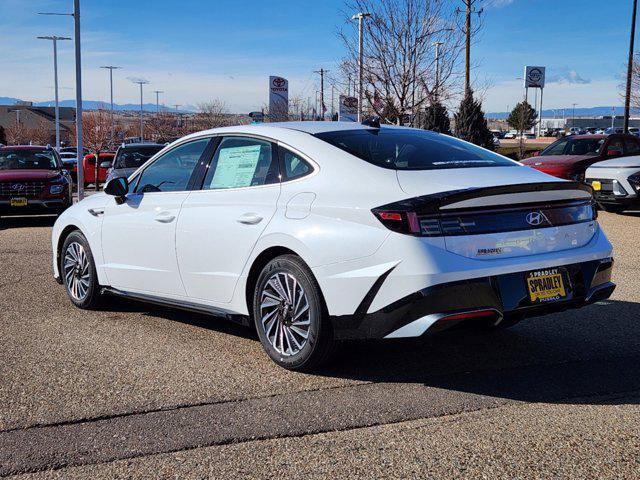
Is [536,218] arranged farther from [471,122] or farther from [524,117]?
[524,117]

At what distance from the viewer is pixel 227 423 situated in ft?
13.2

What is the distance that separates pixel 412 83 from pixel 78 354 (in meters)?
19.8

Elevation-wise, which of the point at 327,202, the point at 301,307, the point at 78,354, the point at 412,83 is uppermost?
the point at 412,83

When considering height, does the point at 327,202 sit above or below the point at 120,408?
above

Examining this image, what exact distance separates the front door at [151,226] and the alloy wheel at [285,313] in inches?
39.0

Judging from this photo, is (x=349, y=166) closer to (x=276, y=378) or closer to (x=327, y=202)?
(x=327, y=202)

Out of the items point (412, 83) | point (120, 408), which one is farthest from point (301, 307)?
point (412, 83)

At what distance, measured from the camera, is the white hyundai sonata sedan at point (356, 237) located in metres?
4.30

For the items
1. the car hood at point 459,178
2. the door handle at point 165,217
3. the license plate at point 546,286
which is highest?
the car hood at point 459,178

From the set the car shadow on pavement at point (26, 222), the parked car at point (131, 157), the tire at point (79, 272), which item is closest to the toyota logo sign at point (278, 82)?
the parked car at point (131, 157)

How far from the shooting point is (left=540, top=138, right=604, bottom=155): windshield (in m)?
18.6

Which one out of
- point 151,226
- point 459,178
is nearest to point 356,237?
point 459,178

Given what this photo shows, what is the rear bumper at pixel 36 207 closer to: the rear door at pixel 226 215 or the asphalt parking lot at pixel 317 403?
the asphalt parking lot at pixel 317 403

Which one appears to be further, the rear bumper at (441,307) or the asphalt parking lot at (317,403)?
the rear bumper at (441,307)
